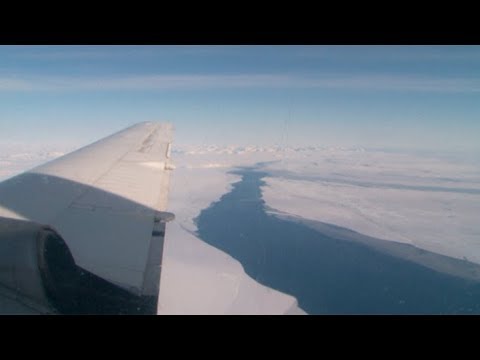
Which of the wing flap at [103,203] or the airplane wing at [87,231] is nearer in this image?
the airplane wing at [87,231]

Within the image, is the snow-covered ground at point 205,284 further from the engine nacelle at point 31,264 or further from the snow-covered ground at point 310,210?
the engine nacelle at point 31,264

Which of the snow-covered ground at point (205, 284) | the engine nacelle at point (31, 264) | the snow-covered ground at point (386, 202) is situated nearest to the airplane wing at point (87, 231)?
the engine nacelle at point (31, 264)

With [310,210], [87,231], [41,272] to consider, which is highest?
[41,272]

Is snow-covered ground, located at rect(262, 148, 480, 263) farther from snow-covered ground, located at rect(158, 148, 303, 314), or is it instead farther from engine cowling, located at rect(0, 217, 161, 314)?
engine cowling, located at rect(0, 217, 161, 314)

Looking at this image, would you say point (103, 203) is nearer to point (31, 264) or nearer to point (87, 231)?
point (87, 231)

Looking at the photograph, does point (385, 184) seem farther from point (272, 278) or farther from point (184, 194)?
point (272, 278)

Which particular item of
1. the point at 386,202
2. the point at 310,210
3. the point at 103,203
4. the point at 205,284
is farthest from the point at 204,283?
the point at 386,202

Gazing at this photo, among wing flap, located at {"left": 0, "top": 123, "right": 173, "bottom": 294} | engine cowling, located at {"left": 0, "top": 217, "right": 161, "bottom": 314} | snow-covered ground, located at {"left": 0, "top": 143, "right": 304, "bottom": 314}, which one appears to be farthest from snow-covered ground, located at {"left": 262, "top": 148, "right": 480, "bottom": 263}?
engine cowling, located at {"left": 0, "top": 217, "right": 161, "bottom": 314}
